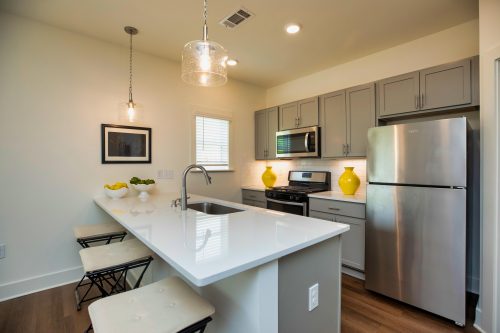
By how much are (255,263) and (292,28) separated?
96.9 inches

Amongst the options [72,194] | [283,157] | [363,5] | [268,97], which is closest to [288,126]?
[283,157]

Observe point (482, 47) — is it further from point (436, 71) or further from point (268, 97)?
point (268, 97)

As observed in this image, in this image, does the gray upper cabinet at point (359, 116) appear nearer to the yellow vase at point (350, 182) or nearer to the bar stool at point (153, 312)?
the yellow vase at point (350, 182)

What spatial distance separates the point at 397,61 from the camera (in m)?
2.98

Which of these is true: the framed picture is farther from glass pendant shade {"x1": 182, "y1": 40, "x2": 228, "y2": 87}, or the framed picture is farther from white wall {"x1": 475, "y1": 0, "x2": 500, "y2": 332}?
white wall {"x1": 475, "y1": 0, "x2": 500, "y2": 332}

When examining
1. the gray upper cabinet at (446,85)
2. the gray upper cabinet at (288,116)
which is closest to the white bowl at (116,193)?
the gray upper cabinet at (288,116)

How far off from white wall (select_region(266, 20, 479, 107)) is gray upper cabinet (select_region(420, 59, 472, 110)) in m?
0.39

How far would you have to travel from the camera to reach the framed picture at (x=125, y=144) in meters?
2.86

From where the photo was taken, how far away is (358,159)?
3330 mm

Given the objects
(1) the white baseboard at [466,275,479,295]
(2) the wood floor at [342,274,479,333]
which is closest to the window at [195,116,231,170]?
(2) the wood floor at [342,274,479,333]

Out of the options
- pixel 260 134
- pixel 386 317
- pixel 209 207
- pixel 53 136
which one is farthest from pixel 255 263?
pixel 260 134

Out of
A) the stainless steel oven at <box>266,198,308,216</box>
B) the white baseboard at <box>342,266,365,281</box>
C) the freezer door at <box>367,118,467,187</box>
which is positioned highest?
the freezer door at <box>367,118,467,187</box>

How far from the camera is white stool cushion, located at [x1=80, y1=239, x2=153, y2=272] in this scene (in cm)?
159

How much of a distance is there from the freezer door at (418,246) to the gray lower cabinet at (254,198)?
5.46 feet
